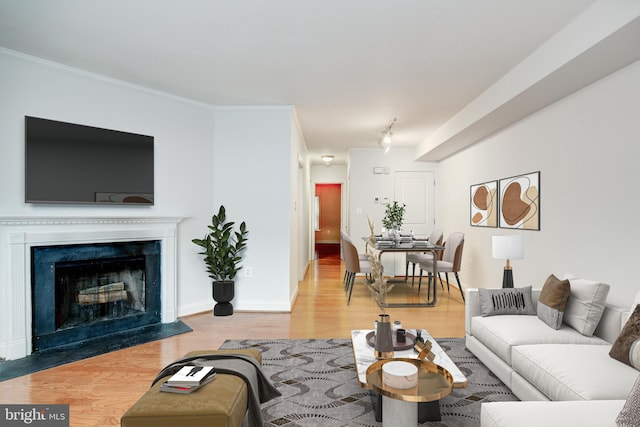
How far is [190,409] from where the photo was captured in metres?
1.55

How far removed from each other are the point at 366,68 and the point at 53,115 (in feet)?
9.56

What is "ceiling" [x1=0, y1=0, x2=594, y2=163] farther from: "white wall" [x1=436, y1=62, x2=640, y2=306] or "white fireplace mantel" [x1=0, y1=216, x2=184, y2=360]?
"white fireplace mantel" [x1=0, y1=216, x2=184, y2=360]

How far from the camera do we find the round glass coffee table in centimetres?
174

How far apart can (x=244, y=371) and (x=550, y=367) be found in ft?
5.43

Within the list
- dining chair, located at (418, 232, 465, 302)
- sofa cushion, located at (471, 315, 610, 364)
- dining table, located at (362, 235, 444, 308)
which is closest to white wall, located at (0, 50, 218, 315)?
dining table, located at (362, 235, 444, 308)

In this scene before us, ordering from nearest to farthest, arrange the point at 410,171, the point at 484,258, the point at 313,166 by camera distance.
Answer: the point at 484,258 → the point at 410,171 → the point at 313,166

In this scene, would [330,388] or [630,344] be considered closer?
[630,344]

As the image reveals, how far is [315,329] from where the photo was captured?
395 cm

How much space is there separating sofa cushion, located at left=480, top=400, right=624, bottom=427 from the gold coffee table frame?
0.22 meters

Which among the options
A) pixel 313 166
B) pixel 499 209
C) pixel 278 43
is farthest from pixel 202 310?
pixel 313 166

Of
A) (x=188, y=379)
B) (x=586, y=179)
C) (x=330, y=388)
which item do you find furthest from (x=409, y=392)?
(x=586, y=179)

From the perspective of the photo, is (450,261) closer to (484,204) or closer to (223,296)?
(484,204)

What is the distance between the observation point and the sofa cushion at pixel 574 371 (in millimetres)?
1779

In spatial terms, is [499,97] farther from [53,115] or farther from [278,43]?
[53,115]
